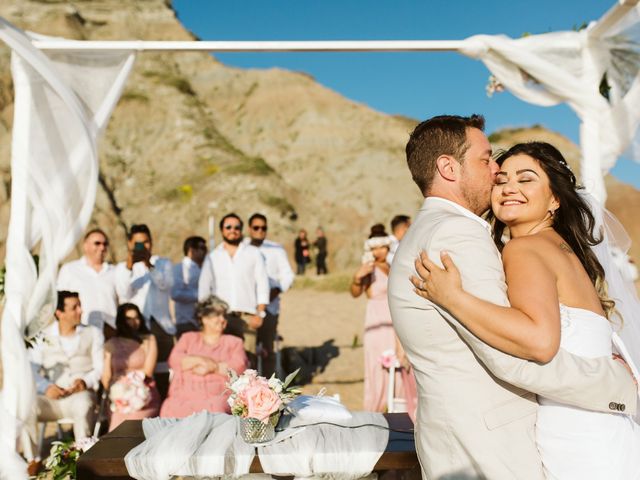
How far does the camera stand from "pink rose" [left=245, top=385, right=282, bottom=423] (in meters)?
3.20

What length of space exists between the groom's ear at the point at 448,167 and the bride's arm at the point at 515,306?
33 cm

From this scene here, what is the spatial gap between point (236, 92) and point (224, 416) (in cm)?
4618

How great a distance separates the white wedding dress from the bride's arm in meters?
0.24

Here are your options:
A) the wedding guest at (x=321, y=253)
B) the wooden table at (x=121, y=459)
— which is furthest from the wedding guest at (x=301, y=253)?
the wooden table at (x=121, y=459)

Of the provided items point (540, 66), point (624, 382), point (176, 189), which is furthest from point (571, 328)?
point (176, 189)

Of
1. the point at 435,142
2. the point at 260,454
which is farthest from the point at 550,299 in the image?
the point at 260,454

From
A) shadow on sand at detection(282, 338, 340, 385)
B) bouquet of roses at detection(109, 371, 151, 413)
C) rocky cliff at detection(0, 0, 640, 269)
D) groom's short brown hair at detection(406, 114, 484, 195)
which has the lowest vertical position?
shadow on sand at detection(282, 338, 340, 385)

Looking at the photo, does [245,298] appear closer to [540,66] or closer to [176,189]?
[540,66]

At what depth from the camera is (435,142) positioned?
7.61ft

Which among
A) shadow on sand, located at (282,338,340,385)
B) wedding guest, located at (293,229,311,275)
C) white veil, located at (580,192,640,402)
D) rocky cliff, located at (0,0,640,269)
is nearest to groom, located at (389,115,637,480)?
white veil, located at (580,192,640,402)

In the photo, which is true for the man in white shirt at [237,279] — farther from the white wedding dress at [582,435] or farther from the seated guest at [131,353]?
the white wedding dress at [582,435]

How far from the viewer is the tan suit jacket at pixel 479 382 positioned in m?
2.06

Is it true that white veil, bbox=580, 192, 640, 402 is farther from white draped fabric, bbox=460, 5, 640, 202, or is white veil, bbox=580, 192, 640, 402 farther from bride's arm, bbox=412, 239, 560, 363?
white draped fabric, bbox=460, 5, 640, 202

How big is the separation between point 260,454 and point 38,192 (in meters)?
2.66
